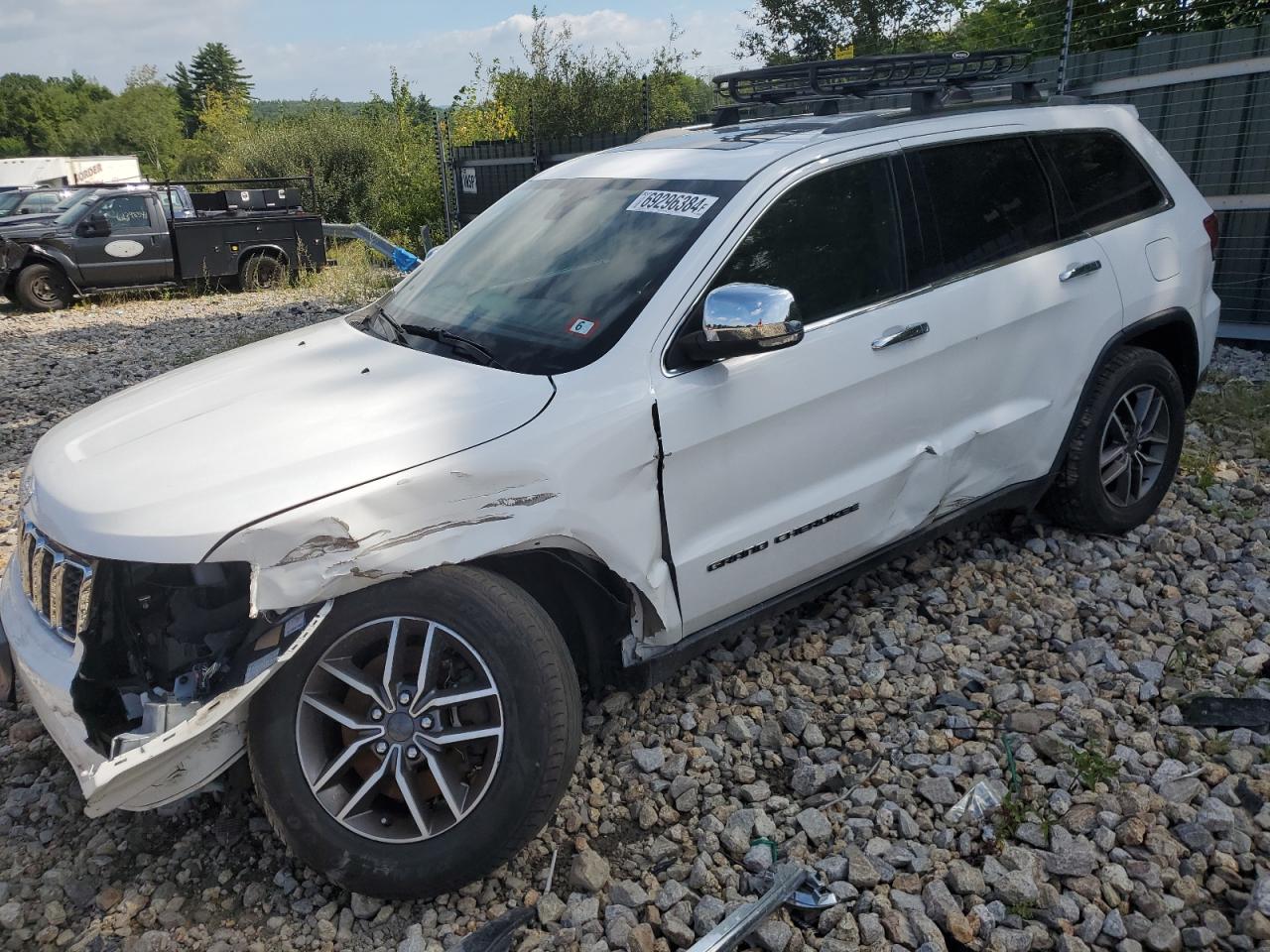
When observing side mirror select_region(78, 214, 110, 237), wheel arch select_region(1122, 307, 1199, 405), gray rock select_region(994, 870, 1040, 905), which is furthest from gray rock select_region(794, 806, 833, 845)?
side mirror select_region(78, 214, 110, 237)

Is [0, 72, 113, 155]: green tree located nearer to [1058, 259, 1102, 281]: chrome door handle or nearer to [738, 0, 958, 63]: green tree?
[738, 0, 958, 63]: green tree

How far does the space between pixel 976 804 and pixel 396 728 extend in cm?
166

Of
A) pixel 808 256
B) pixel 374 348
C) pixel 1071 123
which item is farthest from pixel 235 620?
pixel 1071 123

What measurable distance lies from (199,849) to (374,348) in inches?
63.1

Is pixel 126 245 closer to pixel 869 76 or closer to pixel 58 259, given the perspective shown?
pixel 58 259

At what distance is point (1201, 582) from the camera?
13.0 feet

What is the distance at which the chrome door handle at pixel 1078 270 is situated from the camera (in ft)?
12.2

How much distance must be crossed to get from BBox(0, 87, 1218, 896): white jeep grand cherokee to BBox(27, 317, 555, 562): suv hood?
0.01 m

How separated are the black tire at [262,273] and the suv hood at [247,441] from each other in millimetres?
12625

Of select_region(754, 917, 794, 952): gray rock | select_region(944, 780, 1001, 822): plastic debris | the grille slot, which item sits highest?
the grille slot

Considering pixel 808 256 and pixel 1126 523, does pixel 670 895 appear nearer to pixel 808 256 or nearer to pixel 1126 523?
pixel 808 256

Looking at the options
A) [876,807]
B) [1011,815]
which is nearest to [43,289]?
[876,807]

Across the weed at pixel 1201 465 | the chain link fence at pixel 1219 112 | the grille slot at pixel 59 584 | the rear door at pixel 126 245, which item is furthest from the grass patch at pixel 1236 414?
the rear door at pixel 126 245

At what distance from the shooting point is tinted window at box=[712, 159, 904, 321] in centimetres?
304
